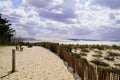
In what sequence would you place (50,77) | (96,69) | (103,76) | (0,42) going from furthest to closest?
(0,42)
(50,77)
(96,69)
(103,76)

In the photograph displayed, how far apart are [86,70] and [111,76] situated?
138 inches

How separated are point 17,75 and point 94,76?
627cm

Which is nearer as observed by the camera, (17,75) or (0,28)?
(17,75)

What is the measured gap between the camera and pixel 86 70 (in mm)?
11359

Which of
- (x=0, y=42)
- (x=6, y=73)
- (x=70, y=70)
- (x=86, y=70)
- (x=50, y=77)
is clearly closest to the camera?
(x=86, y=70)

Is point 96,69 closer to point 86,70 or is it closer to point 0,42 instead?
point 86,70

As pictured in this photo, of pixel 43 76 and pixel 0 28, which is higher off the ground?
pixel 0 28

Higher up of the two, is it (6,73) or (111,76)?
(111,76)

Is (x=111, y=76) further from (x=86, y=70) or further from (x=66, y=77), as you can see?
(x=66, y=77)

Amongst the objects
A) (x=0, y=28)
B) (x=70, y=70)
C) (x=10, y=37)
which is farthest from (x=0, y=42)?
(x=70, y=70)

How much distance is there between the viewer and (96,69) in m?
9.43

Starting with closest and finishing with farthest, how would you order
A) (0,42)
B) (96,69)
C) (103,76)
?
(103,76), (96,69), (0,42)

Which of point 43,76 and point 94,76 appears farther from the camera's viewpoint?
point 43,76

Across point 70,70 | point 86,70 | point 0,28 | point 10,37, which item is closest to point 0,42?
point 0,28
